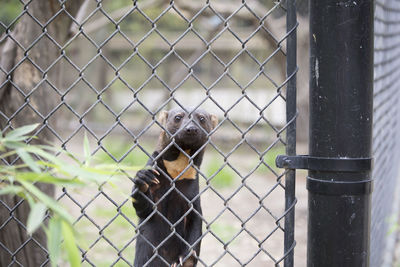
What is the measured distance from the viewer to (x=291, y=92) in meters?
1.64

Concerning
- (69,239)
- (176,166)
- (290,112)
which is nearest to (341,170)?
(290,112)

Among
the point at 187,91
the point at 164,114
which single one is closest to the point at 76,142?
the point at 187,91

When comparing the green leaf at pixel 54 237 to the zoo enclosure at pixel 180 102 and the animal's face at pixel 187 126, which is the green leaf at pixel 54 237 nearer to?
the zoo enclosure at pixel 180 102

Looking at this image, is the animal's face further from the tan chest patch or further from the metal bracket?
the metal bracket

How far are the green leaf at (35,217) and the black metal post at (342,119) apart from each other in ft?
3.08

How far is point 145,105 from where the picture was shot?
14.0 feet

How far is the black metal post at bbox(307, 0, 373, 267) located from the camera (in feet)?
5.00

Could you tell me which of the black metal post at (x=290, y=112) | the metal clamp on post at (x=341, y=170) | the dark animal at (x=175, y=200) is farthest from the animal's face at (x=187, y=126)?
the metal clamp on post at (x=341, y=170)

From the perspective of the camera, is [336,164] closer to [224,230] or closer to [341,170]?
[341,170]

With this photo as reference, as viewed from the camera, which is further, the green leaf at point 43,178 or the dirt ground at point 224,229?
the dirt ground at point 224,229

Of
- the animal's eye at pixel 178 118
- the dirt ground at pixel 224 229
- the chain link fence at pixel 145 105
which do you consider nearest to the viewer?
the chain link fence at pixel 145 105

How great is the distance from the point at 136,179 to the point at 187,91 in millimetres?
7317

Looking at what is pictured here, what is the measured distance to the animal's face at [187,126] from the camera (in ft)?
8.51

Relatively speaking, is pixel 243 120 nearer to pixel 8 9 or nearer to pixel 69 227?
pixel 8 9
